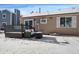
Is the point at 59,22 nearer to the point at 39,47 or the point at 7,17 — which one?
the point at 39,47

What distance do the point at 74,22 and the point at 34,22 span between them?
5.03 m

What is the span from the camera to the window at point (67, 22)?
60.3 feet

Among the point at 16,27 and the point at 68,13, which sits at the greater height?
the point at 68,13

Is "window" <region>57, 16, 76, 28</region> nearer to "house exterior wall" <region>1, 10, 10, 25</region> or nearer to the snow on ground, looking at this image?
the snow on ground

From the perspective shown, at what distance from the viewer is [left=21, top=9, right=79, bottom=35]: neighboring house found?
18.2 metres

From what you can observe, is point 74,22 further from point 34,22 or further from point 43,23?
point 34,22

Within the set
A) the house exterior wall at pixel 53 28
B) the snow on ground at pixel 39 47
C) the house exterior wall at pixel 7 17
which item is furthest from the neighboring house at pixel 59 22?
the house exterior wall at pixel 7 17

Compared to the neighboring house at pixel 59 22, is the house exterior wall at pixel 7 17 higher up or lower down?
higher up

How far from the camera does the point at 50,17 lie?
1950cm

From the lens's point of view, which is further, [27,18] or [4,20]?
[4,20]

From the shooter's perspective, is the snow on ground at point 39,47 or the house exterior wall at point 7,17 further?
the house exterior wall at point 7,17

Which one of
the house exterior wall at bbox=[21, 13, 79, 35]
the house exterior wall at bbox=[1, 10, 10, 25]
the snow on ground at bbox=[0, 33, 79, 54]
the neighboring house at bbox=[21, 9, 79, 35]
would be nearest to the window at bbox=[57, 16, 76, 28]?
the neighboring house at bbox=[21, 9, 79, 35]

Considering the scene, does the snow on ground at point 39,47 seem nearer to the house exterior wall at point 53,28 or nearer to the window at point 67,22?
the house exterior wall at point 53,28
